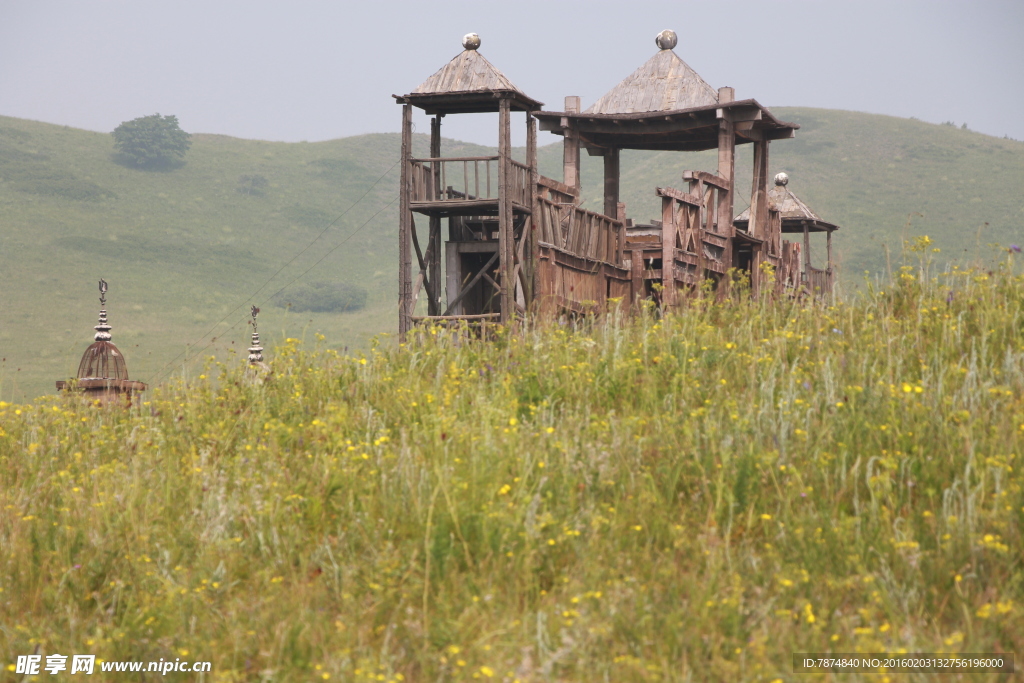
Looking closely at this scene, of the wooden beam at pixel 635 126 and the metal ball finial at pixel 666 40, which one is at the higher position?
the metal ball finial at pixel 666 40

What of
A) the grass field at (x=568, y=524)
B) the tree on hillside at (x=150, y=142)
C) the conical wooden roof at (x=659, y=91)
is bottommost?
the grass field at (x=568, y=524)

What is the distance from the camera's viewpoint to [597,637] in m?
4.26

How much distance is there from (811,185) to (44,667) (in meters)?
107

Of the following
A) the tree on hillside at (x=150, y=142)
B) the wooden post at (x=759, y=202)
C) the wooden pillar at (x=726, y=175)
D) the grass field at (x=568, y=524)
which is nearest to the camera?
the grass field at (x=568, y=524)

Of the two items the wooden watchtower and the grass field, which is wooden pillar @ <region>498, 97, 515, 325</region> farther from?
the grass field

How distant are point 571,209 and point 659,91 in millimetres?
4867

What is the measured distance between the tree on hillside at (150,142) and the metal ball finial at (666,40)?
349 ft

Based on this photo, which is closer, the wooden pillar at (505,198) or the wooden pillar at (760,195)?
the wooden pillar at (505,198)

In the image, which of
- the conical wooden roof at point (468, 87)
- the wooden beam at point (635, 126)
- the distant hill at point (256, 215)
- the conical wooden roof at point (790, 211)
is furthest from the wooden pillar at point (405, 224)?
the distant hill at point (256, 215)

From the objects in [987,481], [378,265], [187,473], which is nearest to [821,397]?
[987,481]

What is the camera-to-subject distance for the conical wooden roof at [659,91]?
19.8m

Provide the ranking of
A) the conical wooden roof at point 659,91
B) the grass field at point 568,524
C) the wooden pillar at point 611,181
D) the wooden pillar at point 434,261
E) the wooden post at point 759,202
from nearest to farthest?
the grass field at point 568,524 → the wooden pillar at point 434,261 → the conical wooden roof at point 659,91 → the wooden post at point 759,202 → the wooden pillar at point 611,181

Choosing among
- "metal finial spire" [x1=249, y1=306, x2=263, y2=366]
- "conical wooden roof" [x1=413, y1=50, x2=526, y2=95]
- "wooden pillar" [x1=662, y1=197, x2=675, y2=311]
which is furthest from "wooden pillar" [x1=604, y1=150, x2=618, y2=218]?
"metal finial spire" [x1=249, y1=306, x2=263, y2=366]

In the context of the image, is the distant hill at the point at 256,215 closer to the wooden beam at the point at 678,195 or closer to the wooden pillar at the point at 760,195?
the wooden pillar at the point at 760,195
